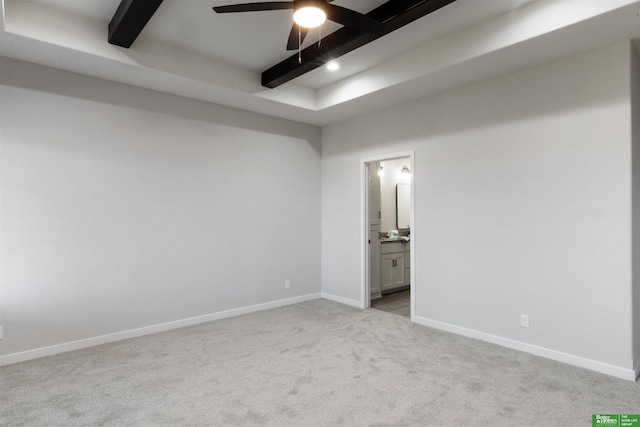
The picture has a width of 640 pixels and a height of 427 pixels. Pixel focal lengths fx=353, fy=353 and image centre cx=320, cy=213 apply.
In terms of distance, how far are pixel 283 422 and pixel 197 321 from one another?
232cm

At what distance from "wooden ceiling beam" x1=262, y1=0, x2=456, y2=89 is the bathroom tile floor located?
3.17 meters

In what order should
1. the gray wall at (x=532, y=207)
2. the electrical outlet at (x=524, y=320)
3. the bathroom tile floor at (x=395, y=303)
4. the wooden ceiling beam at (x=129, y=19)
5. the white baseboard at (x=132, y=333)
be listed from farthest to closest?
1. the bathroom tile floor at (x=395, y=303)
2. the electrical outlet at (x=524, y=320)
3. the white baseboard at (x=132, y=333)
4. the gray wall at (x=532, y=207)
5. the wooden ceiling beam at (x=129, y=19)

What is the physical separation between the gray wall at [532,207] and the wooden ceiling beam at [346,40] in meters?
1.35

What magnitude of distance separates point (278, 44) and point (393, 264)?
150 inches

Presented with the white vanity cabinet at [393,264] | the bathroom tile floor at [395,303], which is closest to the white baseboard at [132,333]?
the bathroom tile floor at [395,303]

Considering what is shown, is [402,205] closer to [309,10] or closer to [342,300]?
[342,300]

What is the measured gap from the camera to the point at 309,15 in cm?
210

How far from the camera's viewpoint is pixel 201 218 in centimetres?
423

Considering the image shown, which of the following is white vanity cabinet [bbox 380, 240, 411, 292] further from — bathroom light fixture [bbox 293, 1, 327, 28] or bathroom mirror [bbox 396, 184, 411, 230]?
bathroom light fixture [bbox 293, 1, 327, 28]

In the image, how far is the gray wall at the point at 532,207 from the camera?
281 centimetres

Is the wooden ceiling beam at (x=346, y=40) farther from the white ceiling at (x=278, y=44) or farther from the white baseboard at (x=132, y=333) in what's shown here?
the white baseboard at (x=132, y=333)

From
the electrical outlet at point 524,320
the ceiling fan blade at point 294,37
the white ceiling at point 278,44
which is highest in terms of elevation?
the white ceiling at point 278,44

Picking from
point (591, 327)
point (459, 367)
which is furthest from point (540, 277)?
point (459, 367)

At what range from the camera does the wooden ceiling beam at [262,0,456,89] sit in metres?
2.60
